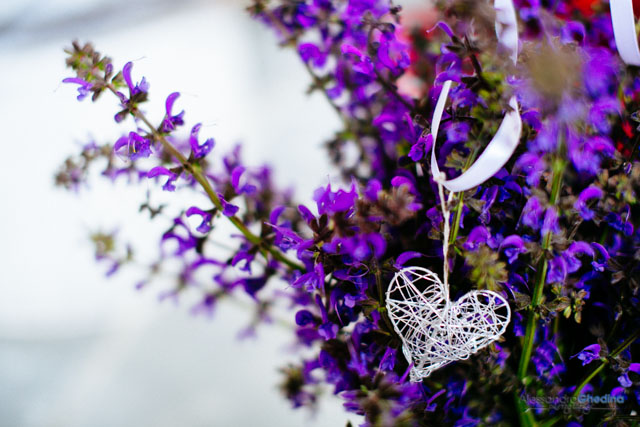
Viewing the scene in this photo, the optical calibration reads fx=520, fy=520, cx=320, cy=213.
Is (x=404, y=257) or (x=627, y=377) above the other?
(x=404, y=257)

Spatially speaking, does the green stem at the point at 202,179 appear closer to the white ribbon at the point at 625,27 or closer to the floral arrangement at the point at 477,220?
the floral arrangement at the point at 477,220

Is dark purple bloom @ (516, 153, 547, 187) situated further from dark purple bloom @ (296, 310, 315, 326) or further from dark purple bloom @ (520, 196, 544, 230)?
dark purple bloom @ (296, 310, 315, 326)

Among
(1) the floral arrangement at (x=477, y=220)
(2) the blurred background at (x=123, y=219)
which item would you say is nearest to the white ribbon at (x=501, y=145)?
(1) the floral arrangement at (x=477, y=220)

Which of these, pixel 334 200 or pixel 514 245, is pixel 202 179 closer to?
pixel 334 200

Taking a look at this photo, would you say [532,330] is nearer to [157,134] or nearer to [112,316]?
[157,134]

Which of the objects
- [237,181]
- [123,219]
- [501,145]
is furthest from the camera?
[123,219]

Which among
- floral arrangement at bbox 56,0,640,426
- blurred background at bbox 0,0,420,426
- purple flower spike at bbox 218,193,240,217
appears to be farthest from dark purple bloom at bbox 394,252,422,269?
blurred background at bbox 0,0,420,426

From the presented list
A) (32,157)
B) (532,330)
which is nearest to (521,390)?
(532,330)

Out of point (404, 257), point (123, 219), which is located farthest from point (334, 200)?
point (123, 219)
